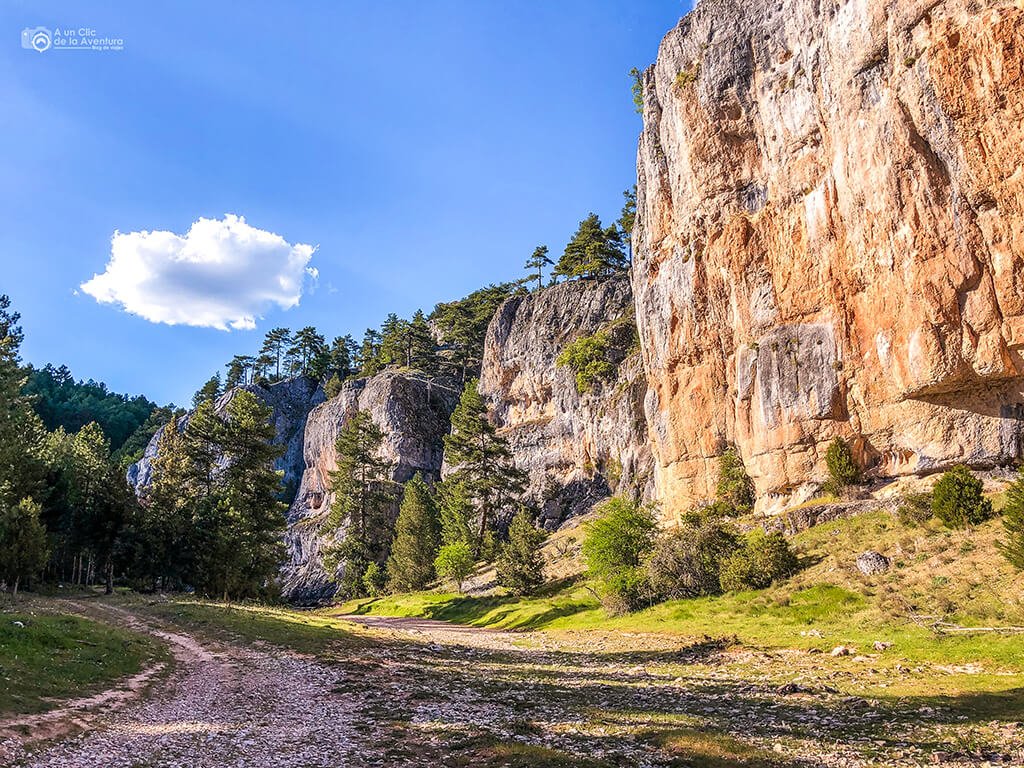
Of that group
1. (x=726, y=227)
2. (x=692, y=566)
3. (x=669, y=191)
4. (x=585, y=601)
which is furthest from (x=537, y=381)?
(x=692, y=566)

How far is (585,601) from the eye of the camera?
44406 mm

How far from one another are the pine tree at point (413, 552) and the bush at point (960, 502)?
172ft

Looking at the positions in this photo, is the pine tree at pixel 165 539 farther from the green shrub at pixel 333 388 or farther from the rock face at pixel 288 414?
the rock face at pixel 288 414

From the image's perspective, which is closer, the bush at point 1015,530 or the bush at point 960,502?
the bush at point 1015,530

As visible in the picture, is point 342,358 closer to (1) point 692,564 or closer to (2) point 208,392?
(2) point 208,392

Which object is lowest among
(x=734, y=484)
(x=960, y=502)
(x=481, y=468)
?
(x=960, y=502)

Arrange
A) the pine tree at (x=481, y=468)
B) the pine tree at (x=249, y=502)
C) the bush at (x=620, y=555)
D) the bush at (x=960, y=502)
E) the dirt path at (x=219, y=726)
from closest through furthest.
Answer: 1. the dirt path at (x=219, y=726)
2. the bush at (x=960, y=502)
3. the bush at (x=620, y=555)
4. the pine tree at (x=249, y=502)
5. the pine tree at (x=481, y=468)

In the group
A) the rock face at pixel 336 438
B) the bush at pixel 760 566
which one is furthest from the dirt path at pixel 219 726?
the rock face at pixel 336 438

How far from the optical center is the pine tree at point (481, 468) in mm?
76062

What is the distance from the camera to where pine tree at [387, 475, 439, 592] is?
69.6 m

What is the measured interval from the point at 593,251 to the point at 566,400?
28.3 m

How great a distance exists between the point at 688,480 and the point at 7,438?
169 feet

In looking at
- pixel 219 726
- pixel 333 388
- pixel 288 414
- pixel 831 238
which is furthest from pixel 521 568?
pixel 288 414

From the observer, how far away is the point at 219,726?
1421cm
